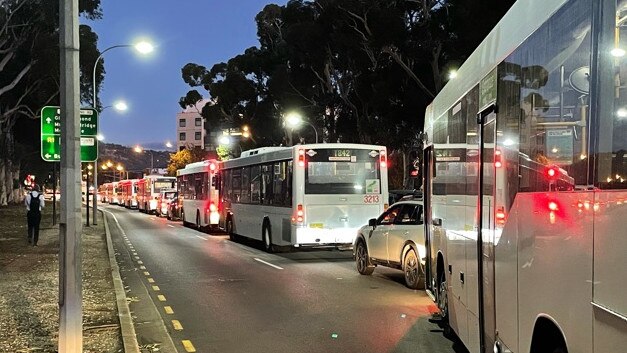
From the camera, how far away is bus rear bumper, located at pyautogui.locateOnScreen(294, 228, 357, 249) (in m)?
17.0

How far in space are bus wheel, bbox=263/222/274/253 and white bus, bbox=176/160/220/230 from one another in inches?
321

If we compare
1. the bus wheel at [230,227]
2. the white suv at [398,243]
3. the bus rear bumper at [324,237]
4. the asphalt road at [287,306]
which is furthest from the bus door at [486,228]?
the bus wheel at [230,227]

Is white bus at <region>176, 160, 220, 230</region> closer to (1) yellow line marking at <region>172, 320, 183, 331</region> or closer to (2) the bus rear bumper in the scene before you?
(2) the bus rear bumper

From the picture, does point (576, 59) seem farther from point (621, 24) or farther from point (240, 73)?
Result: point (240, 73)

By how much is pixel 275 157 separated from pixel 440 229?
1142cm

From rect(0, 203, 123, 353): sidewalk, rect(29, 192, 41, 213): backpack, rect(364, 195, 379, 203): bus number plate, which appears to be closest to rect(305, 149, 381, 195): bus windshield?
rect(364, 195, 379, 203): bus number plate

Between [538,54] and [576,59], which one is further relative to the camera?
[538,54]

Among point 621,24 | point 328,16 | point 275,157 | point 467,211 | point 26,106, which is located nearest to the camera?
point 621,24

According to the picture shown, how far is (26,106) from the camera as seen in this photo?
44531 millimetres

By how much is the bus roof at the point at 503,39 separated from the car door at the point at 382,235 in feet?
18.1

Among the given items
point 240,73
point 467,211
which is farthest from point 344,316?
point 240,73

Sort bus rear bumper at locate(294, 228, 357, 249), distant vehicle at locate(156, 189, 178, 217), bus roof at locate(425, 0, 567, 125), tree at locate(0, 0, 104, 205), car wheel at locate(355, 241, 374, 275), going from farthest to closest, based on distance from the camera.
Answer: distant vehicle at locate(156, 189, 178, 217) → tree at locate(0, 0, 104, 205) → bus rear bumper at locate(294, 228, 357, 249) → car wheel at locate(355, 241, 374, 275) → bus roof at locate(425, 0, 567, 125)

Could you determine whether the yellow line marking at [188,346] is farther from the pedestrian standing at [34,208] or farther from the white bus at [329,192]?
the pedestrian standing at [34,208]

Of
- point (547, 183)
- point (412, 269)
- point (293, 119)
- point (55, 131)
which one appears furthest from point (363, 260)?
point (293, 119)
